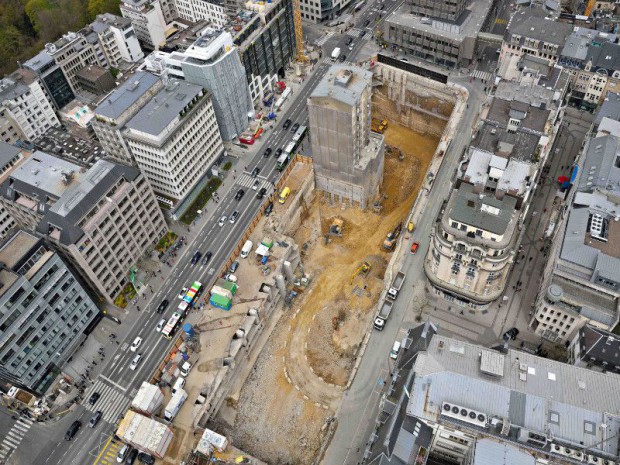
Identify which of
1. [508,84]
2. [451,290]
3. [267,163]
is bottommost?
[451,290]

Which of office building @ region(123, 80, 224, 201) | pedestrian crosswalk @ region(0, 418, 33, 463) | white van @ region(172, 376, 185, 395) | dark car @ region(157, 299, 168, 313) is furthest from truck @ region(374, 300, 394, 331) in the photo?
pedestrian crosswalk @ region(0, 418, 33, 463)

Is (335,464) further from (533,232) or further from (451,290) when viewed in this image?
(533,232)

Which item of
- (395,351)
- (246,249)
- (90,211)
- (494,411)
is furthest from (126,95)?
(494,411)

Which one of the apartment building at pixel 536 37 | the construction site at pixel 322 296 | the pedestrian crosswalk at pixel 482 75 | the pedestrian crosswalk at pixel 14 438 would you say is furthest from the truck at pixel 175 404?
the apartment building at pixel 536 37

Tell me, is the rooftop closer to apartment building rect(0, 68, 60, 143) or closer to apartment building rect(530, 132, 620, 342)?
apartment building rect(530, 132, 620, 342)

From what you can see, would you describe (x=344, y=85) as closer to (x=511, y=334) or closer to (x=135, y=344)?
(x=511, y=334)

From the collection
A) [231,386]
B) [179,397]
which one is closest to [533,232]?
[231,386]
